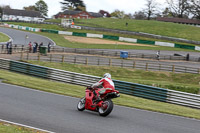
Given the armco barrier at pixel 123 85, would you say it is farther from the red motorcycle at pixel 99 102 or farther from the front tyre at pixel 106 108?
the front tyre at pixel 106 108

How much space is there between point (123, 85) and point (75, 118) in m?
10.2

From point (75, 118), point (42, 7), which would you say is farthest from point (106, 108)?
point (42, 7)

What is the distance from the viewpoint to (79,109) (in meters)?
13.2

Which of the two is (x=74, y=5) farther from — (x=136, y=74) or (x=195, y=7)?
(x=136, y=74)

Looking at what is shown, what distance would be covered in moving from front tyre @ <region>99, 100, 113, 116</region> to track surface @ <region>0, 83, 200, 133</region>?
0.20 metres

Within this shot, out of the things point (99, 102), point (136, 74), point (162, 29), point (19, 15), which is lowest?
point (136, 74)

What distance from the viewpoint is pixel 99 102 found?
12.4m

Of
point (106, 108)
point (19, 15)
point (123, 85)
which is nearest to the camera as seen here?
point (106, 108)

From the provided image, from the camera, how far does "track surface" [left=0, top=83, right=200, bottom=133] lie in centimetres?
1033

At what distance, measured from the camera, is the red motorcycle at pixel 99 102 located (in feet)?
39.4

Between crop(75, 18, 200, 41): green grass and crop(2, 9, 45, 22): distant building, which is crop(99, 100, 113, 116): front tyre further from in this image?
crop(2, 9, 45, 22): distant building

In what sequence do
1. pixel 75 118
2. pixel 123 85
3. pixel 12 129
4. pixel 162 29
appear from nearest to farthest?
pixel 12 129, pixel 75 118, pixel 123 85, pixel 162 29

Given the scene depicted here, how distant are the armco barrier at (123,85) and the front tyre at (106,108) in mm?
8152

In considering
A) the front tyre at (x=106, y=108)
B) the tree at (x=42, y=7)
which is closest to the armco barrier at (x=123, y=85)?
the front tyre at (x=106, y=108)
